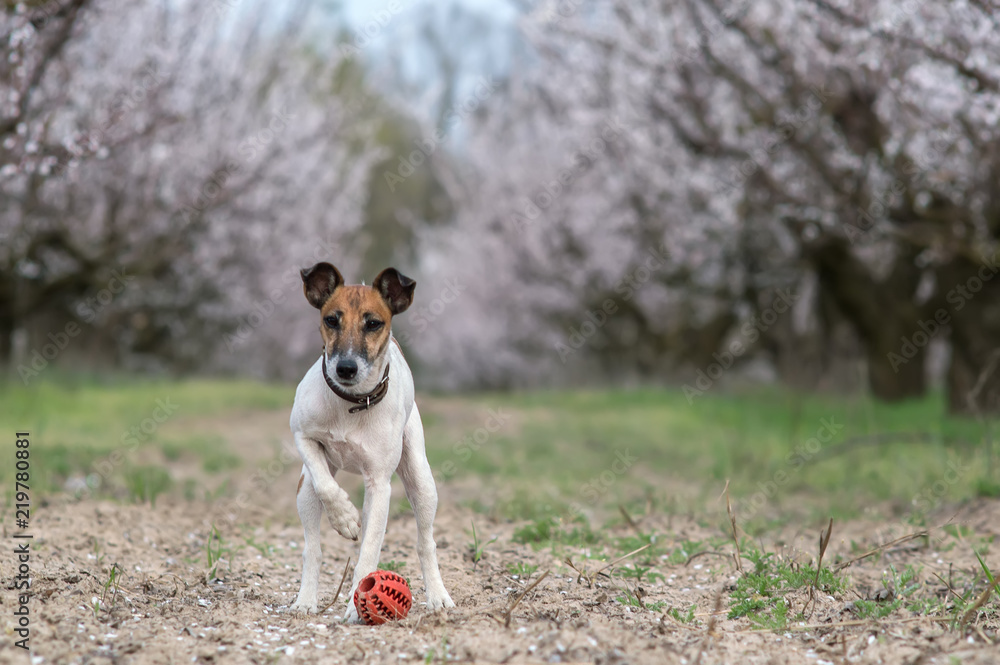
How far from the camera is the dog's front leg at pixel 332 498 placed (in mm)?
3840

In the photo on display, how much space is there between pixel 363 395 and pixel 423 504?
0.70 metres

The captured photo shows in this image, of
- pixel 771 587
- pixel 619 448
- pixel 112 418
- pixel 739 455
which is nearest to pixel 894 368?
pixel 619 448

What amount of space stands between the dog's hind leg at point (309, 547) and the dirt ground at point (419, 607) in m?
0.09

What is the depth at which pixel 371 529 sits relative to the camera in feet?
13.2

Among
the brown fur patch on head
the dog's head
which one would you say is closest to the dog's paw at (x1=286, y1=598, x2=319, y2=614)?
the dog's head

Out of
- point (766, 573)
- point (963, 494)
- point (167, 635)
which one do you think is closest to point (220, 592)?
point (167, 635)

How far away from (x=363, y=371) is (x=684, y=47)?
10.6m

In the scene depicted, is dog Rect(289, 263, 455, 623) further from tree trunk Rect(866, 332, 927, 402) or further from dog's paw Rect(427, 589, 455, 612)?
tree trunk Rect(866, 332, 927, 402)

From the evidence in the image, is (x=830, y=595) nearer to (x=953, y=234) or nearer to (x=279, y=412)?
(x=953, y=234)

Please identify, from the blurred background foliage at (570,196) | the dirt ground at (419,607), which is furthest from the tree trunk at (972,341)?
the dirt ground at (419,607)

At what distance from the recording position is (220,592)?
4.60 meters

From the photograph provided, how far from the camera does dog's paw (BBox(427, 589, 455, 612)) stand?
4.21 meters

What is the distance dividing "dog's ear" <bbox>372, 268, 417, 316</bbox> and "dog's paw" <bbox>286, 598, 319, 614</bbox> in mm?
1447

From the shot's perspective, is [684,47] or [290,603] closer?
[290,603]
